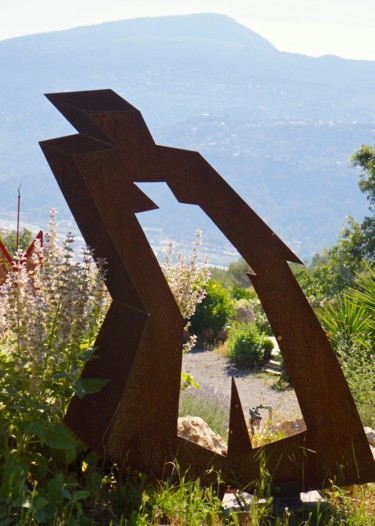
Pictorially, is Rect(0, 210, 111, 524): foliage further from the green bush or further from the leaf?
the green bush

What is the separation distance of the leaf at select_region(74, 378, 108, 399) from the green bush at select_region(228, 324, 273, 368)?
28.5 feet

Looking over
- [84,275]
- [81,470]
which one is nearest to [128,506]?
[81,470]

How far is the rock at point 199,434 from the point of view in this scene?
438 cm

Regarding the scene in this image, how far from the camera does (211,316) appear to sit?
14297mm

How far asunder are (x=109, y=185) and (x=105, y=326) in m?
0.67

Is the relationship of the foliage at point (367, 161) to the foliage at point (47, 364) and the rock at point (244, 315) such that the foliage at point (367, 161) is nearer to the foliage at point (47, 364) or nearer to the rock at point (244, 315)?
the rock at point (244, 315)

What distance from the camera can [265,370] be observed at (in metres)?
11.8

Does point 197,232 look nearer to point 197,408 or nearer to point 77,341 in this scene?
point 77,341

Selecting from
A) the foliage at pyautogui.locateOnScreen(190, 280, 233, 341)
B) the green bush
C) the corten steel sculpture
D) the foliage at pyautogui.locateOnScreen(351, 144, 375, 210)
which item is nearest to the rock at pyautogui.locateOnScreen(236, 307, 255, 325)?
the foliage at pyautogui.locateOnScreen(190, 280, 233, 341)

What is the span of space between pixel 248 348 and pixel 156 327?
861cm

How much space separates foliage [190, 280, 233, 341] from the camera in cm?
1429

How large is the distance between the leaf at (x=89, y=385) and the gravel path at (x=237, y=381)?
4.75 metres

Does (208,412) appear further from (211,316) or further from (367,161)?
(367,161)

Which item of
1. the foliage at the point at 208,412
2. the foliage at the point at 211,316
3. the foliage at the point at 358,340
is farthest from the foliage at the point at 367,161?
the foliage at the point at 208,412
